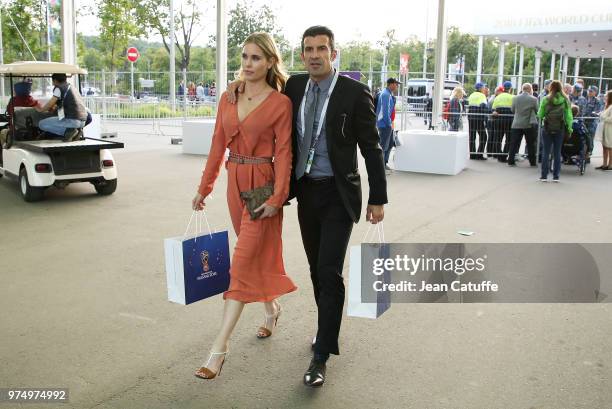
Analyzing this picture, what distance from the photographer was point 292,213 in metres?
8.66

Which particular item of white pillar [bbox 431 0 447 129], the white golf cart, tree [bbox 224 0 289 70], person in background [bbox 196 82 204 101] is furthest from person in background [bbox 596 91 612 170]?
tree [bbox 224 0 289 70]

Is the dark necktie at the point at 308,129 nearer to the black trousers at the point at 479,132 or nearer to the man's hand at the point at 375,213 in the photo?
the man's hand at the point at 375,213

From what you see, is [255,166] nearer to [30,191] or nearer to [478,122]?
[30,191]

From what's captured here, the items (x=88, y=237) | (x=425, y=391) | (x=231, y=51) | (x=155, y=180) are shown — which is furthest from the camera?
(x=231, y=51)

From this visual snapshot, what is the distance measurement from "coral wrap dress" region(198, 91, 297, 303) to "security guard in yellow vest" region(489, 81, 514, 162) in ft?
40.1

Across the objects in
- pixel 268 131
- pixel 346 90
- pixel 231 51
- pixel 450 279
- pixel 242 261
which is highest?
pixel 231 51

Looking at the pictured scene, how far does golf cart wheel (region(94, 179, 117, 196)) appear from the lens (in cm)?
959

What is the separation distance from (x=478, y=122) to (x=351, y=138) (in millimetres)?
12449

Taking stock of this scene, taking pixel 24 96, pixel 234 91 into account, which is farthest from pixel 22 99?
pixel 234 91

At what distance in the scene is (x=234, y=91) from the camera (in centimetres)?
379

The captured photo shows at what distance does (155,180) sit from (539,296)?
7717mm

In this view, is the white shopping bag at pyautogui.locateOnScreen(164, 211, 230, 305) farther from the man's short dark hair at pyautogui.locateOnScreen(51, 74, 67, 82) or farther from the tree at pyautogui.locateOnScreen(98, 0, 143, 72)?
the tree at pyautogui.locateOnScreen(98, 0, 143, 72)

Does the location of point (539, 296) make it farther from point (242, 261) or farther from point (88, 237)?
point (88, 237)

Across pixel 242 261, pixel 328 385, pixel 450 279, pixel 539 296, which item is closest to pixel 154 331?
pixel 242 261
